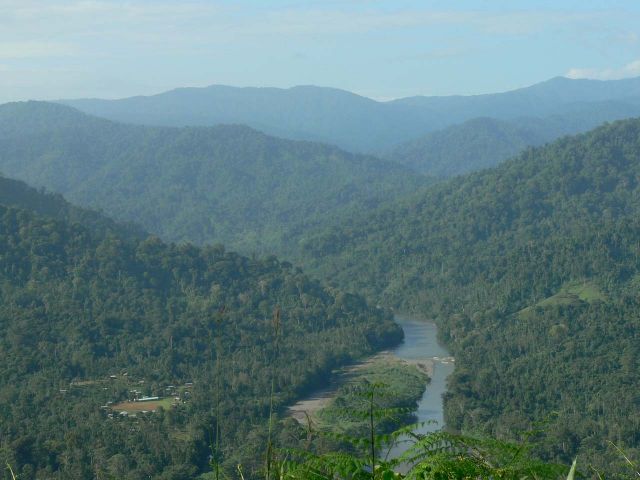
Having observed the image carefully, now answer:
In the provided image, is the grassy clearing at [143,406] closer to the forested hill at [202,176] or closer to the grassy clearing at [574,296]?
the grassy clearing at [574,296]

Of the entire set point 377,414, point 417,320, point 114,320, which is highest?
point 377,414

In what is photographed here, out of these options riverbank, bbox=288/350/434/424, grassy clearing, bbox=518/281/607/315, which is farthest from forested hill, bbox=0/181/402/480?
grassy clearing, bbox=518/281/607/315

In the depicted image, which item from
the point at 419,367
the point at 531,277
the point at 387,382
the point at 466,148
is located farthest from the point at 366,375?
the point at 466,148

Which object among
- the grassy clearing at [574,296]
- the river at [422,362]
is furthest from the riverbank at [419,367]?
the grassy clearing at [574,296]

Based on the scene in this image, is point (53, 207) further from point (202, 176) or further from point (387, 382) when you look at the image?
point (202, 176)

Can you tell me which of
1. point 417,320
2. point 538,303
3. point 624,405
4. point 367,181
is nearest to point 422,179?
point 367,181

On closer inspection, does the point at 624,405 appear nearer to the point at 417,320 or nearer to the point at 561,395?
the point at 561,395

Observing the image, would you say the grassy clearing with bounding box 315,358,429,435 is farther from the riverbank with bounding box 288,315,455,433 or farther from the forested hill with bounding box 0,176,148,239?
the forested hill with bounding box 0,176,148,239
